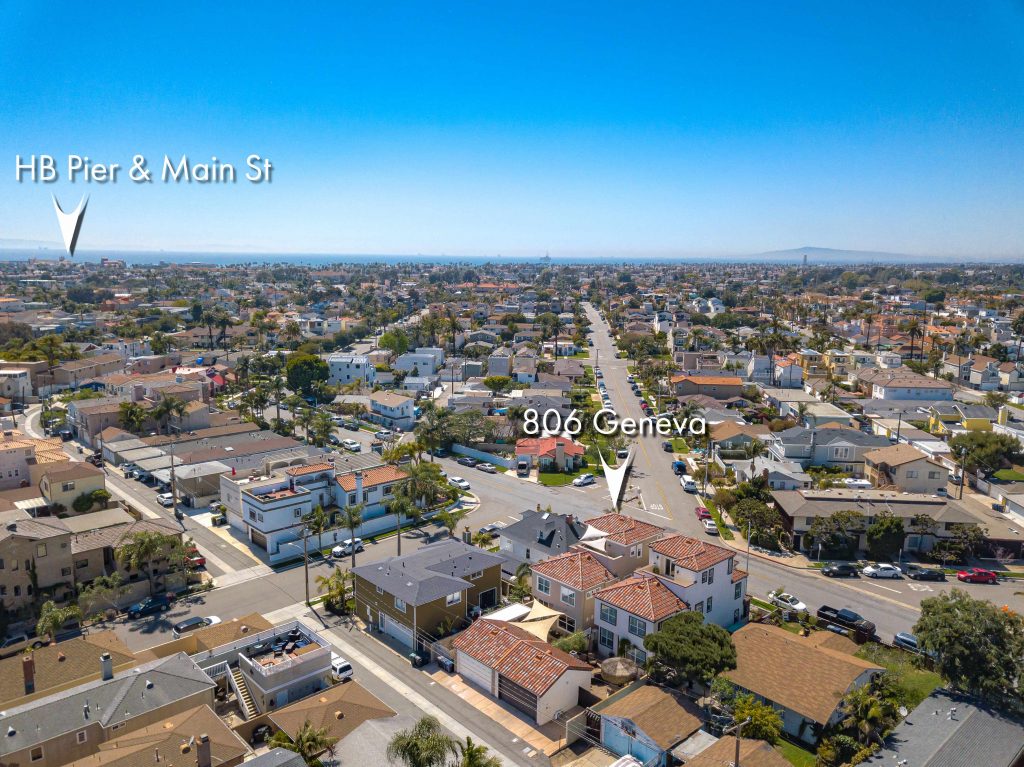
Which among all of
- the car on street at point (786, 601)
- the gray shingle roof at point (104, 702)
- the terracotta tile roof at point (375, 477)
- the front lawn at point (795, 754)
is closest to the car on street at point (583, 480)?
the terracotta tile roof at point (375, 477)

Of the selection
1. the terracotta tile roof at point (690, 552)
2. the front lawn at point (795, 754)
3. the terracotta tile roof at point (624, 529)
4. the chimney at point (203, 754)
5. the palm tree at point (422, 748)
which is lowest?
the front lawn at point (795, 754)

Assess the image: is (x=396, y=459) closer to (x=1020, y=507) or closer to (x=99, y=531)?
(x=99, y=531)

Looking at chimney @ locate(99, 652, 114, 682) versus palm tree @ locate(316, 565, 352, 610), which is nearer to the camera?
chimney @ locate(99, 652, 114, 682)

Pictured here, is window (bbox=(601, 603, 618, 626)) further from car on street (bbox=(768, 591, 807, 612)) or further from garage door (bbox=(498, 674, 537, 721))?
car on street (bbox=(768, 591, 807, 612))

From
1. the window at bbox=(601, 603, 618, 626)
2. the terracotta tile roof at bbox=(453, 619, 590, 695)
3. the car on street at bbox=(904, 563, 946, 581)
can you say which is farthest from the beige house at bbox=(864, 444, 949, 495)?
the terracotta tile roof at bbox=(453, 619, 590, 695)

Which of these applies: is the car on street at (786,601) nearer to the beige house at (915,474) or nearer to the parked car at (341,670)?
the parked car at (341,670)

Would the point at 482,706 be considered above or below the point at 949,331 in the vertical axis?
below

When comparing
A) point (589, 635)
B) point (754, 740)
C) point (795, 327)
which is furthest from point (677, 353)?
point (754, 740)
